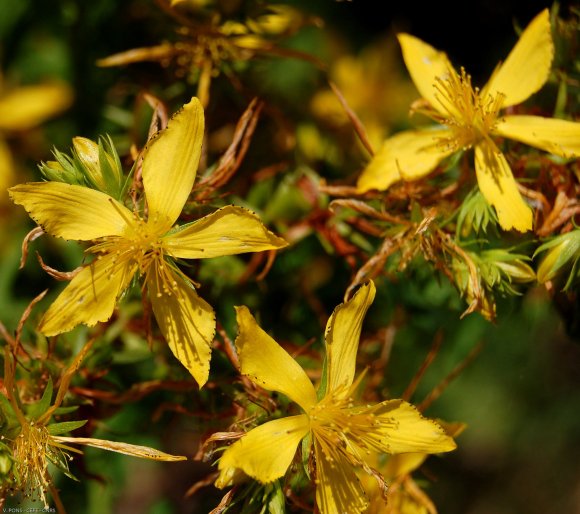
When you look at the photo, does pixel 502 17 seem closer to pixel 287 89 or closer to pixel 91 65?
pixel 287 89

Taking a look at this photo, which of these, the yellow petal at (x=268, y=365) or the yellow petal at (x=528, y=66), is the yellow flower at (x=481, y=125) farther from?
the yellow petal at (x=268, y=365)

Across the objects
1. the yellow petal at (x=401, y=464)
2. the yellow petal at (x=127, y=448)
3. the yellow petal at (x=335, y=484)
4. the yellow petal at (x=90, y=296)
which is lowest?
the yellow petal at (x=401, y=464)

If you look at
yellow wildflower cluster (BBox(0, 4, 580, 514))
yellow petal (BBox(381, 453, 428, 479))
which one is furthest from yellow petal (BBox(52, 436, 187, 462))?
yellow petal (BBox(381, 453, 428, 479))

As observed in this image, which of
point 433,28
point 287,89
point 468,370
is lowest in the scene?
point 468,370

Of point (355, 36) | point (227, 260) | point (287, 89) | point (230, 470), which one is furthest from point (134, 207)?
point (355, 36)

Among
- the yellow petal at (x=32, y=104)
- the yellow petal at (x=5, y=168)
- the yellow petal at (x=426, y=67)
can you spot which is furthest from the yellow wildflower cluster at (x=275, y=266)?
the yellow petal at (x=5, y=168)
